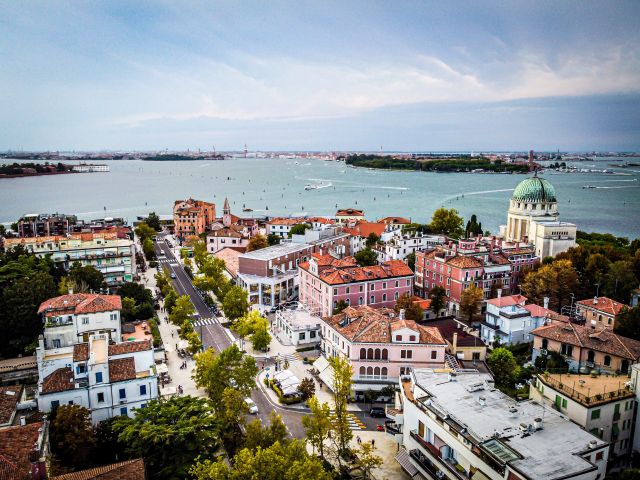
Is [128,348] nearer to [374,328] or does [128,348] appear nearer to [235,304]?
[374,328]

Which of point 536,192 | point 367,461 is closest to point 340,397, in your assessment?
point 367,461

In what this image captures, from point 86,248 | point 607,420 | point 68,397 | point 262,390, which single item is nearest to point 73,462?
point 68,397

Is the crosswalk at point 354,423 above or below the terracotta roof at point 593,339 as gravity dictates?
below

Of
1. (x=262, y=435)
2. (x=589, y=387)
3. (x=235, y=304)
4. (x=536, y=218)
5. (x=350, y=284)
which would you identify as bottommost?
(x=235, y=304)

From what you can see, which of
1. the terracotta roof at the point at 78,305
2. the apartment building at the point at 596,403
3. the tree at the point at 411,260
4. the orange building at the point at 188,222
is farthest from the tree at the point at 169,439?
the orange building at the point at 188,222

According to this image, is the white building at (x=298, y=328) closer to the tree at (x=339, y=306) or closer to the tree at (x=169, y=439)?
the tree at (x=339, y=306)

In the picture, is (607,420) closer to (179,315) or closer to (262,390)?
(262,390)

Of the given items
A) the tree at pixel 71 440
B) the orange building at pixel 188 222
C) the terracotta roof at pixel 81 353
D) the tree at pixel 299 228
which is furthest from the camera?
the orange building at pixel 188 222
